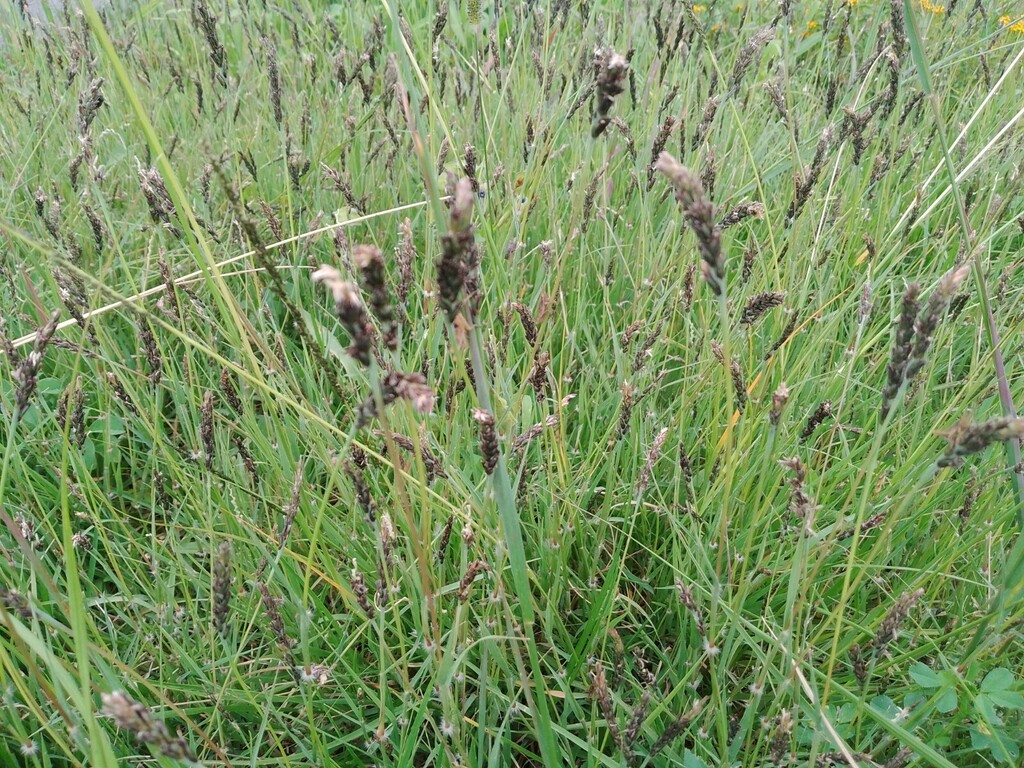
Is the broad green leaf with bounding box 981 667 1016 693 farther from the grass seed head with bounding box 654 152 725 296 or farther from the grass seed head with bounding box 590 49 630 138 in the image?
the grass seed head with bounding box 590 49 630 138

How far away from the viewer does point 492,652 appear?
3.37ft

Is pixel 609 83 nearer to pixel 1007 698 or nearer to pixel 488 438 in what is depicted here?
pixel 488 438

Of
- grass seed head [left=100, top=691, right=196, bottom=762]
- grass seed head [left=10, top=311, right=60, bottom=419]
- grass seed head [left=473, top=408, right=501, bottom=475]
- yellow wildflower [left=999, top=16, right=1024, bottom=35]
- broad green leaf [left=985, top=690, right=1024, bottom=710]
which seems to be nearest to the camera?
grass seed head [left=100, top=691, right=196, bottom=762]

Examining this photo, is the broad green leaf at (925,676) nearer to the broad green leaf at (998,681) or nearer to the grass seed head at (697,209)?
the broad green leaf at (998,681)

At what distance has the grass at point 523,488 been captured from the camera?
852 mm

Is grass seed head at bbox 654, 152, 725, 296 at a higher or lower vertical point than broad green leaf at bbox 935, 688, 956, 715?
higher

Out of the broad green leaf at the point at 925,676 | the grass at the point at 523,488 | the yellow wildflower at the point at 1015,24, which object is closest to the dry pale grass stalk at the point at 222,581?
the grass at the point at 523,488

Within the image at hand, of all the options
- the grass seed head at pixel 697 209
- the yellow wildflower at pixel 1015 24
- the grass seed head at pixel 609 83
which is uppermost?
the grass seed head at pixel 609 83

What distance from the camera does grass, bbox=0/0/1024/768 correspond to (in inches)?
33.5

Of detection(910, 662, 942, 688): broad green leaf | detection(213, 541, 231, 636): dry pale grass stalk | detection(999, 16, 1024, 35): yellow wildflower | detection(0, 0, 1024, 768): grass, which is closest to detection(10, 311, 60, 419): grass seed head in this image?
detection(0, 0, 1024, 768): grass

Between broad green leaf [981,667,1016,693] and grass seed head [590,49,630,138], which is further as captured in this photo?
broad green leaf [981,667,1016,693]

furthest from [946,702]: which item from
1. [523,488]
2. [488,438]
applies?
[488,438]

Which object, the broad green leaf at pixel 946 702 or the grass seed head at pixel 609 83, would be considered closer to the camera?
the grass seed head at pixel 609 83

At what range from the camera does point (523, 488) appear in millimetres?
1103
